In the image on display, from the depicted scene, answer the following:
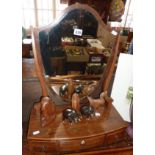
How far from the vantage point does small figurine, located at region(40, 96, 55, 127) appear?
943 mm

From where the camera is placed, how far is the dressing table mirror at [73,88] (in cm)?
89

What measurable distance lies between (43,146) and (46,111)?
178 millimetres

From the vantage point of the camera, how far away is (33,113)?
1.03 m

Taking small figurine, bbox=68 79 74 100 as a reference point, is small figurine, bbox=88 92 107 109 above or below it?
below

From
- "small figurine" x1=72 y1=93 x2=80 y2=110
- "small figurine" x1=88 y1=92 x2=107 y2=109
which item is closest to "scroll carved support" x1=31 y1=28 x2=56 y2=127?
"small figurine" x1=72 y1=93 x2=80 y2=110

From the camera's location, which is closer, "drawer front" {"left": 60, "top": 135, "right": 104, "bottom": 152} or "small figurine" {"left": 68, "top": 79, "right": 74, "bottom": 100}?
"drawer front" {"left": 60, "top": 135, "right": 104, "bottom": 152}

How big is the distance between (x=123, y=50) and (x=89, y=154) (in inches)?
27.2

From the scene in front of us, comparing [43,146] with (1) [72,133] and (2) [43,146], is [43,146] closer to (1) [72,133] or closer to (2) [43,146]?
(2) [43,146]

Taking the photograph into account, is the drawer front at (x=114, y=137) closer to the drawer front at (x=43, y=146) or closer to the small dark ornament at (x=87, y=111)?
the small dark ornament at (x=87, y=111)

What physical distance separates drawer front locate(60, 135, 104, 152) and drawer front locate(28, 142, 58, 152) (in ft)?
0.14

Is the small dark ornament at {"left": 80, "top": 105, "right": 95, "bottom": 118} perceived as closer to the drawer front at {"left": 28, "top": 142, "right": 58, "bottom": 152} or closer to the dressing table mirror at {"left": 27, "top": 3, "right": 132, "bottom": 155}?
the dressing table mirror at {"left": 27, "top": 3, "right": 132, "bottom": 155}

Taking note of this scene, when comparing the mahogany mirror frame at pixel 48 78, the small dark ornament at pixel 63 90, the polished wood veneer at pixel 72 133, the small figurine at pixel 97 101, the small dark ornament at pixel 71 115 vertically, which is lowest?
the polished wood veneer at pixel 72 133

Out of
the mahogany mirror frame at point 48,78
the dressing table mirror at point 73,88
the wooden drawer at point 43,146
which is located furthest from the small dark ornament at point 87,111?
the wooden drawer at point 43,146
